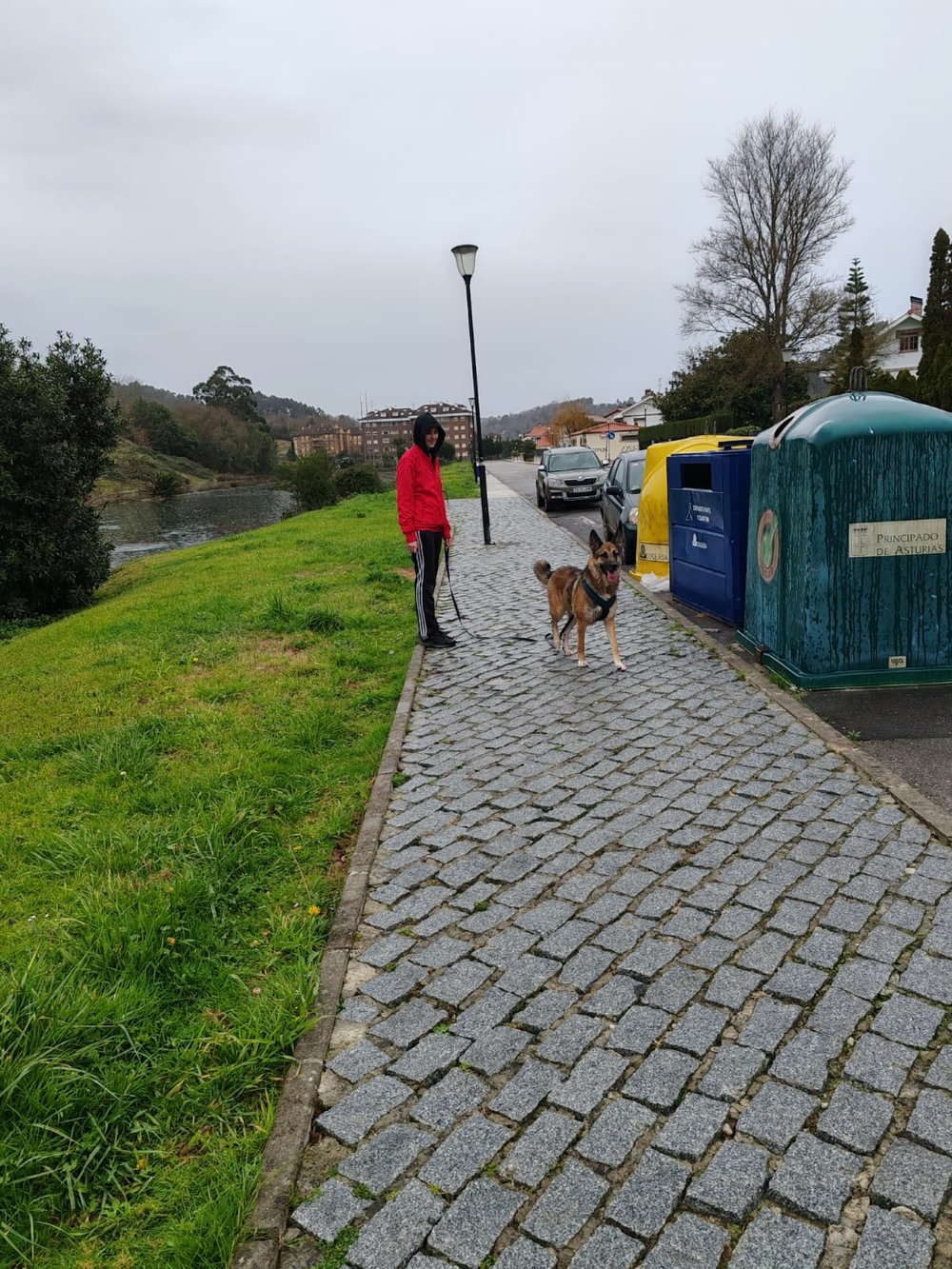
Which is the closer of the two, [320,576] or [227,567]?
[320,576]

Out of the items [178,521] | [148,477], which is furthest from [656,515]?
[148,477]

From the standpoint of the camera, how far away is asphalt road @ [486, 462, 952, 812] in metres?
4.22

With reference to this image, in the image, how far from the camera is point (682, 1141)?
213 centimetres

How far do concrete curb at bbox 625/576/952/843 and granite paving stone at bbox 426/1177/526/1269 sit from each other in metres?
2.57

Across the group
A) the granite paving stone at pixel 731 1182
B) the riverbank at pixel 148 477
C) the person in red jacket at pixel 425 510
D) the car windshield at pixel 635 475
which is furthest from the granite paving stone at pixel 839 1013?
the riverbank at pixel 148 477

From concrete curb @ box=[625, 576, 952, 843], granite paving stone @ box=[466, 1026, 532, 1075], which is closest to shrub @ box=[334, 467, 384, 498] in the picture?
concrete curb @ box=[625, 576, 952, 843]

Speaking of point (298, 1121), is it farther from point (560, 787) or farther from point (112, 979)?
point (560, 787)

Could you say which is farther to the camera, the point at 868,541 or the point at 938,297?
the point at 938,297

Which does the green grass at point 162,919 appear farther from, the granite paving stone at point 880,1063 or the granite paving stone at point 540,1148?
the granite paving stone at point 880,1063

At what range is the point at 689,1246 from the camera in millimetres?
1863

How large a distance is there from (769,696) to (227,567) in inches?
468

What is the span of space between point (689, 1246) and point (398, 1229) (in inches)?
27.3

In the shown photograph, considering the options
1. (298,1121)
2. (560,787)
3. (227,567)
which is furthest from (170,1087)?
(227,567)

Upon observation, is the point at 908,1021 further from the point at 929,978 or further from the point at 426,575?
the point at 426,575
